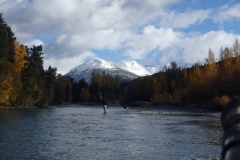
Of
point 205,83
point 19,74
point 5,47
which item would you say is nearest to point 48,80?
point 19,74

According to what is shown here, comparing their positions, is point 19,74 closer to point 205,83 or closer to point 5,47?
point 5,47

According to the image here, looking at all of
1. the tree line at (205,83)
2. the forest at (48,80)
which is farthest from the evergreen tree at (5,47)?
the tree line at (205,83)

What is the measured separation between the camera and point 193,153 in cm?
1264

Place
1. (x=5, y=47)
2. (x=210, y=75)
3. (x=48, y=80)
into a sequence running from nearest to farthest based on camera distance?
1. (x=5, y=47)
2. (x=210, y=75)
3. (x=48, y=80)

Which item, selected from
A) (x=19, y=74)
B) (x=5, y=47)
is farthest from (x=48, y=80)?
(x=5, y=47)

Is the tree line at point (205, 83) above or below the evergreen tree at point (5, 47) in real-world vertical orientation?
below

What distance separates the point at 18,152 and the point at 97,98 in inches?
5726

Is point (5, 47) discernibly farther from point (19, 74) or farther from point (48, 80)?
point (48, 80)

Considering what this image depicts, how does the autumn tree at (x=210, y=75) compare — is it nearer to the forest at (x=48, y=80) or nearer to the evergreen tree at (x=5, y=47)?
the forest at (x=48, y=80)

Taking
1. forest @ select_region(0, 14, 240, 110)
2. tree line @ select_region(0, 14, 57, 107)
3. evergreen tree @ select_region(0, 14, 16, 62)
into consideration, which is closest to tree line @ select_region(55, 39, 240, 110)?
forest @ select_region(0, 14, 240, 110)

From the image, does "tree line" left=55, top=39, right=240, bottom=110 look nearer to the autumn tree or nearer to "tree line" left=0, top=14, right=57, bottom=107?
the autumn tree

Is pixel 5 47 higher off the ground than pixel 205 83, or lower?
higher

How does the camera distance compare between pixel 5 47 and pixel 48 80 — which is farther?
pixel 48 80

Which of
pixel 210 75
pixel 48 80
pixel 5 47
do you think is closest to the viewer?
pixel 5 47
